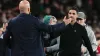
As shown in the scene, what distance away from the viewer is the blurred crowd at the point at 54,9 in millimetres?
18156

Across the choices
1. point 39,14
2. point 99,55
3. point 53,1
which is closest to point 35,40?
point 99,55

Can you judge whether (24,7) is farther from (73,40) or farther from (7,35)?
(73,40)

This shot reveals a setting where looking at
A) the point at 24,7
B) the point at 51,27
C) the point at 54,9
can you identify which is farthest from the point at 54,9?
the point at 24,7

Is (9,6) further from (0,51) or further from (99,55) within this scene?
(0,51)

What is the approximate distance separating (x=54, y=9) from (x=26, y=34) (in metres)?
10.5

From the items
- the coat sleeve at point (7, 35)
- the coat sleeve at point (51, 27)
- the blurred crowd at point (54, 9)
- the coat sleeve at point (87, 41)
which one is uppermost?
the coat sleeve at point (51, 27)

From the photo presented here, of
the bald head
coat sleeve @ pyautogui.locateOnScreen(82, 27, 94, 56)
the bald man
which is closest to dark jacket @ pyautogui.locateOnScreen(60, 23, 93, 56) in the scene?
coat sleeve @ pyautogui.locateOnScreen(82, 27, 94, 56)

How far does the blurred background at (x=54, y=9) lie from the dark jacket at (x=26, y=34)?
8483mm

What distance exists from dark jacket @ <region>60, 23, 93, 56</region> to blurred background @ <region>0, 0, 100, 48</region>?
781cm

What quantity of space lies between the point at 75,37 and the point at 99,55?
1.82 metres

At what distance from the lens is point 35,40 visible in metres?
8.25

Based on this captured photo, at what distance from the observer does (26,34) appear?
27.0 feet

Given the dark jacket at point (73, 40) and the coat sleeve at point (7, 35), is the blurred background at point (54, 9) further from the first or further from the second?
the coat sleeve at point (7, 35)

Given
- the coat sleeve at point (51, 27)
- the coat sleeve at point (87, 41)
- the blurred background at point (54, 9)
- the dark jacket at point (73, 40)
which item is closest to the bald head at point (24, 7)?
the coat sleeve at point (51, 27)
